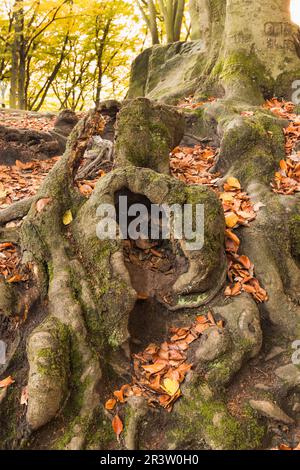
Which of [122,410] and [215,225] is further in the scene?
[215,225]

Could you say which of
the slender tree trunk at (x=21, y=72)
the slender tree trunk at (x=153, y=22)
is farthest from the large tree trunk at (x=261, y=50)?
the slender tree trunk at (x=21, y=72)

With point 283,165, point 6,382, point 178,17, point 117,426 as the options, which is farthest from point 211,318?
point 178,17

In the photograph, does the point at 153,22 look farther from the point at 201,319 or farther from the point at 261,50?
the point at 201,319

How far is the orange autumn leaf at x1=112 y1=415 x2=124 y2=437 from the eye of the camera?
2.81 meters

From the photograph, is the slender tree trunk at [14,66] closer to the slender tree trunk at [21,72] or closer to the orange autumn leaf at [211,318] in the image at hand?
the slender tree trunk at [21,72]

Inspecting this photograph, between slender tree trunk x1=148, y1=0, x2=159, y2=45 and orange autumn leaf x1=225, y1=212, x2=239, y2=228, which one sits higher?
slender tree trunk x1=148, y1=0, x2=159, y2=45

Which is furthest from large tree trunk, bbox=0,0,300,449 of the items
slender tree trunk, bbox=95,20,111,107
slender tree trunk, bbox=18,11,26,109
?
slender tree trunk, bbox=95,20,111,107

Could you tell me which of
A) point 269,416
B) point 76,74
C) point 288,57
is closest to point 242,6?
point 288,57

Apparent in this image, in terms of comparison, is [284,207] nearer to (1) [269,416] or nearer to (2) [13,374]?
(1) [269,416]

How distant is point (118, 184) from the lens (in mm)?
3594

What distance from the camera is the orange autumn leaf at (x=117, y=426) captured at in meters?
2.81

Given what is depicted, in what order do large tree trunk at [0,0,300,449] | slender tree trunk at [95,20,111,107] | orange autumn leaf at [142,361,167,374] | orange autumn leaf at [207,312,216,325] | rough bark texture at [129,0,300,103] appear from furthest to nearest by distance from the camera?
slender tree trunk at [95,20,111,107]
rough bark texture at [129,0,300,103]
orange autumn leaf at [207,312,216,325]
orange autumn leaf at [142,361,167,374]
large tree trunk at [0,0,300,449]

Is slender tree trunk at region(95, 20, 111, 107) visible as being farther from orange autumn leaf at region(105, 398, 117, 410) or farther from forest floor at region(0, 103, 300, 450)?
orange autumn leaf at region(105, 398, 117, 410)
